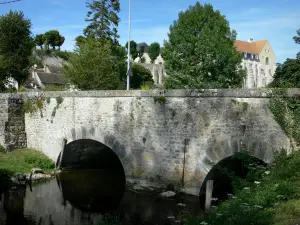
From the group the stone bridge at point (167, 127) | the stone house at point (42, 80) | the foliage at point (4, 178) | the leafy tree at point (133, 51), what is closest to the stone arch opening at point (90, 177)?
the stone bridge at point (167, 127)

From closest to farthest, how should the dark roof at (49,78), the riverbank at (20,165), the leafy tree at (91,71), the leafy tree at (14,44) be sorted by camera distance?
the riverbank at (20,165) < the leafy tree at (91,71) < the leafy tree at (14,44) < the dark roof at (49,78)

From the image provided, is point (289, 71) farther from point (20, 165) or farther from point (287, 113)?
point (20, 165)

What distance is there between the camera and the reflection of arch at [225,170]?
11077 millimetres

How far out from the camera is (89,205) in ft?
44.0

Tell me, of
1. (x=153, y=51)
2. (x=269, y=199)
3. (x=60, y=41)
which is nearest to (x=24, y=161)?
(x=269, y=199)

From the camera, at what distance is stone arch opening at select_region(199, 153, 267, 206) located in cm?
1112

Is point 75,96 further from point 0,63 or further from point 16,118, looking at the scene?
point 0,63

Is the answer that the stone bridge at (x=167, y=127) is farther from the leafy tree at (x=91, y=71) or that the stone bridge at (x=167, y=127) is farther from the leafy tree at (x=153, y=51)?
the leafy tree at (x=153, y=51)

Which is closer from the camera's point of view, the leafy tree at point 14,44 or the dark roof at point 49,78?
the leafy tree at point 14,44

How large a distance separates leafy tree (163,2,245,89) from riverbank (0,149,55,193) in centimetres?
1204

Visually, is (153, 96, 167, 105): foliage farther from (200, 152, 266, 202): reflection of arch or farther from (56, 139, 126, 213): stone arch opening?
(56, 139, 126, 213): stone arch opening

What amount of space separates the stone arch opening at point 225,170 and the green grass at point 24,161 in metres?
8.80

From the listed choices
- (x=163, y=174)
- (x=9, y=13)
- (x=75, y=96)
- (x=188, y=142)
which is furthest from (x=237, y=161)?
(x=9, y=13)

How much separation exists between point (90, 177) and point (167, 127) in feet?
20.9
